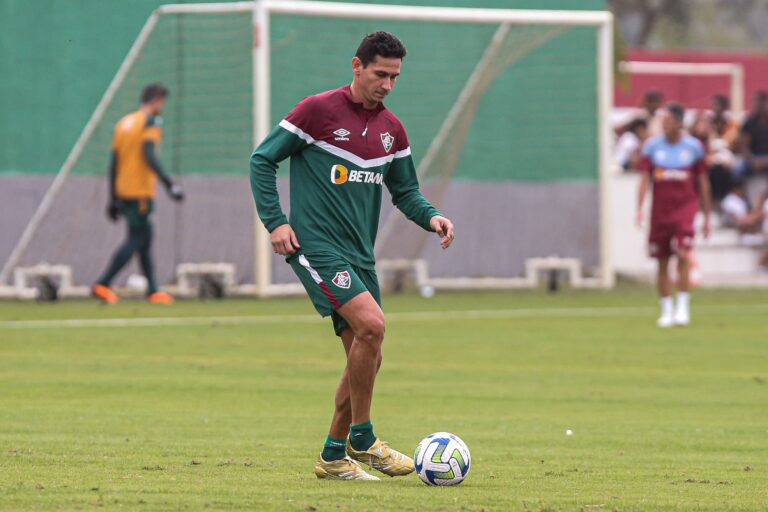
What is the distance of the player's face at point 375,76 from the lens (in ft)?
26.6

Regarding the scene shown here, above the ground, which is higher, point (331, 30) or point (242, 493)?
point (331, 30)

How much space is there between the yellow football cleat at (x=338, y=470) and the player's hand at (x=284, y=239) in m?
1.05

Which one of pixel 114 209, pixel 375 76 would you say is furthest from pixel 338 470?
pixel 114 209

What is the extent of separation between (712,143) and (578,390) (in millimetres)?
19988

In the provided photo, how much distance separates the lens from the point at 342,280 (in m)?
8.07

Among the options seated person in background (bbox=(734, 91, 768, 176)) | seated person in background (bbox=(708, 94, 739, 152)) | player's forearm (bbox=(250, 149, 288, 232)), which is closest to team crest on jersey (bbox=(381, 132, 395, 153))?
player's forearm (bbox=(250, 149, 288, 232))

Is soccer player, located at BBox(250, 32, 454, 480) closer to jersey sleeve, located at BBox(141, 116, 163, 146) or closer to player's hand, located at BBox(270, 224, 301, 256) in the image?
player's hand, located at BBox(270, 224, 301, 256)

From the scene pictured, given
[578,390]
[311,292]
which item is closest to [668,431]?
[578,390]

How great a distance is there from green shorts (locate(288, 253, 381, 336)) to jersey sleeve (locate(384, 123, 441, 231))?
59cm

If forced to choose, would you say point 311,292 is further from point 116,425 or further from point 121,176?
point 121,176

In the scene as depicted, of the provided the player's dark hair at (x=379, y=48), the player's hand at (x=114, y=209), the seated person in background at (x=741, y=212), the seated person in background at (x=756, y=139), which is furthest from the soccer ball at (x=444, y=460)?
the seated person in background at (x=756, y=139)

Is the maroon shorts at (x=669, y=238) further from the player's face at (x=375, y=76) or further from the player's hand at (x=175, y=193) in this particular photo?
the player's face at (x=375, y=76)

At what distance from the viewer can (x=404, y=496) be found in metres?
7.58

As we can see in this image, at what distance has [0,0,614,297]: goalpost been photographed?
77.0 ft
